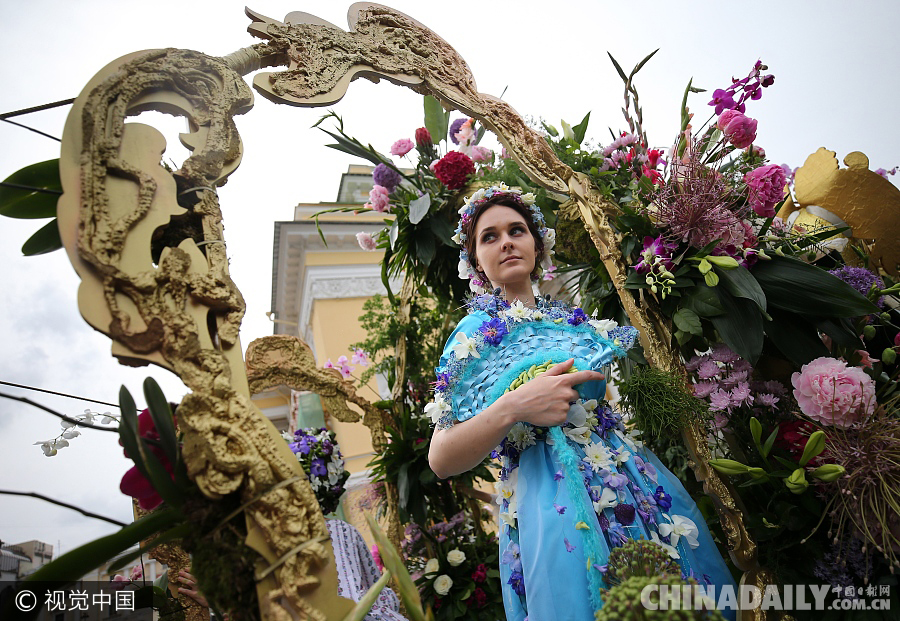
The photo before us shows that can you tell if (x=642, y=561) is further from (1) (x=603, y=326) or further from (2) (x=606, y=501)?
(1) (x=603, y=326)

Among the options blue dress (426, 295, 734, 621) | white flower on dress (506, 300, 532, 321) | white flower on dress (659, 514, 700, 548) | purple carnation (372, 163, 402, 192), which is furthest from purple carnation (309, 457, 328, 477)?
white flower on dress (659, 514, 700, 548)

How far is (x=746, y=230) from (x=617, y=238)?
37 cm

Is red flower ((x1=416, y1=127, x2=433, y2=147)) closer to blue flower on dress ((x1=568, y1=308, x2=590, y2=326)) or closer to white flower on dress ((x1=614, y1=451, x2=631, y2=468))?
blue flower on dress ((x1=568, y1=308, x2=590, y2=326))

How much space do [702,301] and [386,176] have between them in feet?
4.57

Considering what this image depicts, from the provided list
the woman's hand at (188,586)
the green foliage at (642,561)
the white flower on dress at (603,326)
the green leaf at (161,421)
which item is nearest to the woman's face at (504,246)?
the white flower on dress at (603,326)

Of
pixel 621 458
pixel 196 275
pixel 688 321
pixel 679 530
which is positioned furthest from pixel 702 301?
pixel 196 275

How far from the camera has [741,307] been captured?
57.3 inches

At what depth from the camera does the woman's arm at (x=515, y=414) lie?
3.94ft

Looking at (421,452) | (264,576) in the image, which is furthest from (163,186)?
(421,452)

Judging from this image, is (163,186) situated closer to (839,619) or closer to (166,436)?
(166,436)

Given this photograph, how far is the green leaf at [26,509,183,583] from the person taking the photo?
0.73 metres

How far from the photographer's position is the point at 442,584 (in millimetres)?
2225

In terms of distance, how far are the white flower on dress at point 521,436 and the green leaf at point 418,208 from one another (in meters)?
1.07

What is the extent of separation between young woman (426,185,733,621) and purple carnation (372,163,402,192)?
945mm
